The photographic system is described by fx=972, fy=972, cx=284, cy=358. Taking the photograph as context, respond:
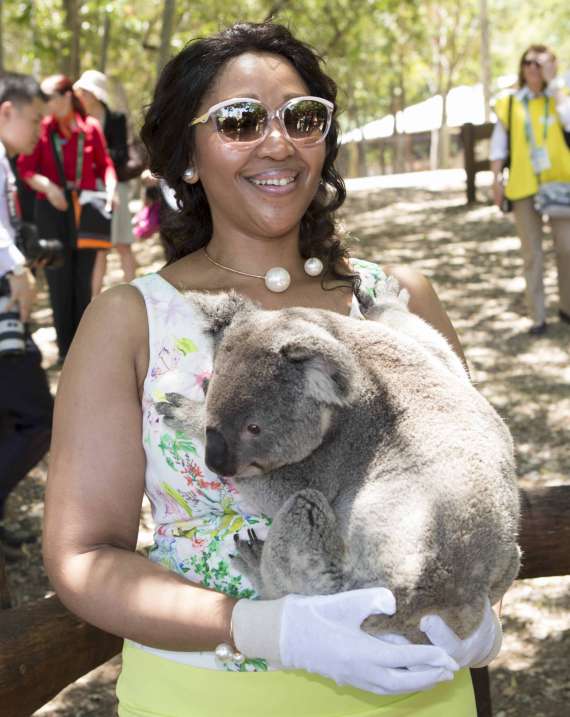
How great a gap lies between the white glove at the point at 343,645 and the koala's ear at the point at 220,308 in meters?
0.57

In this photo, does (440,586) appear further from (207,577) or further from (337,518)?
(207,577)

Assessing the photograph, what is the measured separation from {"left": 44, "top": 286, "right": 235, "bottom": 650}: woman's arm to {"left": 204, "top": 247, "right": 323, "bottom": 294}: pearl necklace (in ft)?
1.14

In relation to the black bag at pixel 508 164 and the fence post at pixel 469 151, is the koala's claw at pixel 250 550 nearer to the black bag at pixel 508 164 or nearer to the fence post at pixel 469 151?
the black bag at pixel 508 164

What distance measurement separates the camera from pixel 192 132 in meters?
2.40

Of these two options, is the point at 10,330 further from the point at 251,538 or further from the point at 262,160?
the point at 251,538

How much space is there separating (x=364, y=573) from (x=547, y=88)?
Answer: 23.2ft

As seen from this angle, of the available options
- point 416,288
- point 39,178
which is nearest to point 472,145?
point 39,178

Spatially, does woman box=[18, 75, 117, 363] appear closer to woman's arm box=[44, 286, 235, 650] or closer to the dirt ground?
the dirt ground

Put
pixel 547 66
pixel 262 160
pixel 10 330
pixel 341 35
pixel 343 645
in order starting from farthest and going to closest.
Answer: pixel 341 35
pixel 547 66
pixel 10 330
pixel 262 160
pixel 343 645

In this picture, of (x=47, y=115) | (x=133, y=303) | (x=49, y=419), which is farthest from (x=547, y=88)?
(x=133, y=303)

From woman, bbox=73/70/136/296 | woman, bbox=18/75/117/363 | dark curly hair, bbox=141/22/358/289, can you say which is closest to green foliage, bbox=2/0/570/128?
woman, bbox=73/70/136/296

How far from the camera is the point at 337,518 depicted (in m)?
1.87

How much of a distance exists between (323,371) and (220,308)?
1.14 ft

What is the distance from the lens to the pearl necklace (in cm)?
239
